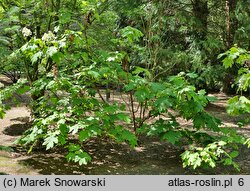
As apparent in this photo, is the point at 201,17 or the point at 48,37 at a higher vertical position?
the point at 201,17

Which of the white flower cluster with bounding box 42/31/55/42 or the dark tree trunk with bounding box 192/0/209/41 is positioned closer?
the white flower cluster with bounding box 42/31/55/42

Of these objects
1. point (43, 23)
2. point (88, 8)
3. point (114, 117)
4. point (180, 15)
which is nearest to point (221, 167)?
point (114, 117)

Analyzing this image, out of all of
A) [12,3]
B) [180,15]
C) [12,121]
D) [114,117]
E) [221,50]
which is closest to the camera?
[114,117]

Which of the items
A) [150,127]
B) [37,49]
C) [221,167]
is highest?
[37,49]

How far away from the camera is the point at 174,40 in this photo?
1108cm

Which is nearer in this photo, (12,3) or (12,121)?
(12,3)

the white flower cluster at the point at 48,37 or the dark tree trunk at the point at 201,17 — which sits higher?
the dark tree trunk at the point at 201,17

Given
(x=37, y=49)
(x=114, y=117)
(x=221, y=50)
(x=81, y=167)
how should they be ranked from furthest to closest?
(x=221, y=50) < (x=81, y=167) < (x=114, y=117) < (x=37, y=49)

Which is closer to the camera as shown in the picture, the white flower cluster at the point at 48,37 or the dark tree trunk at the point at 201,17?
the white flower cluster at the point at 48,37

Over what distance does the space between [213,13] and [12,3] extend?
7657 millimetres

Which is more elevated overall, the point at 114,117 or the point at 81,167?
the point at 114,117

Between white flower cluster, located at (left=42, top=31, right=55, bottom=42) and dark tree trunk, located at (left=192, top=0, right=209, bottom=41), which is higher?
dark tree trunk, located at (left=192, top=0, right=209, bottom=41)

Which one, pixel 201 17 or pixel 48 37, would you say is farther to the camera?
pixel 201 17

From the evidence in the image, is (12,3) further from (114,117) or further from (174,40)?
(174,40)
